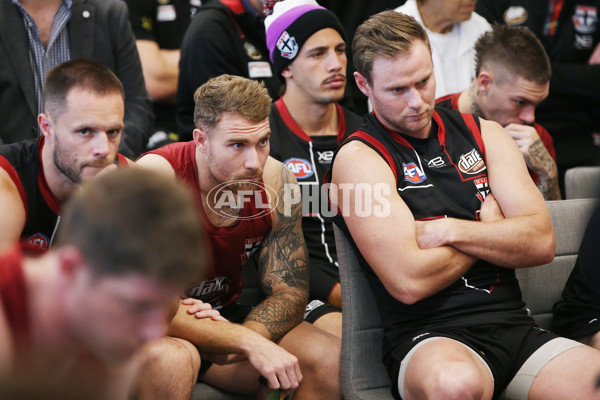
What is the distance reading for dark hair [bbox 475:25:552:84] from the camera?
362cm

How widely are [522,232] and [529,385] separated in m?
0.54

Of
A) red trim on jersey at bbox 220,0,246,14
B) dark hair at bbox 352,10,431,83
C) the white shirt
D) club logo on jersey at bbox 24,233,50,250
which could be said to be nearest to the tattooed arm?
the white shirt

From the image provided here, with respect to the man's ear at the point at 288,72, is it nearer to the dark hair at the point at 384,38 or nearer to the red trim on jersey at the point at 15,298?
the dark hair at the point at 384,38

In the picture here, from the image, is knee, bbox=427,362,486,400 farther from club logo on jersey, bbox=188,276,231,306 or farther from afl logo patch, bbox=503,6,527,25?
afl logo patch, bbox=503,6,527,25

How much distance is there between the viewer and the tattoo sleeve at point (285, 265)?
2.94 meters

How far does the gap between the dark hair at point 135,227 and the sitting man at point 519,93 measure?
8.58 feet

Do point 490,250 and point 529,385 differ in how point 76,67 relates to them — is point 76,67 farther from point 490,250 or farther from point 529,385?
point 529,385

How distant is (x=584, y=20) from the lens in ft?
16.0

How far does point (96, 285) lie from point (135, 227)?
14 centimetres

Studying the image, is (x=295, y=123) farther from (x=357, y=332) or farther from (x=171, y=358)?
(x=171, y=358)

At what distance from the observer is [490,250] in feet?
8.17

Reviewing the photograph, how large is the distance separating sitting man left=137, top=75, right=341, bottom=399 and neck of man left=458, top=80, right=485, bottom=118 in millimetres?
1180

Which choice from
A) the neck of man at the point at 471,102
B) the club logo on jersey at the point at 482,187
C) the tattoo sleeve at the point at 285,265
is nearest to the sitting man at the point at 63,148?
the tattoo sleeve at the point at 285,265

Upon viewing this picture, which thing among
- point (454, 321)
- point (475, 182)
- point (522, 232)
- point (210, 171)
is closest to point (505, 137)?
point (475, 182)
